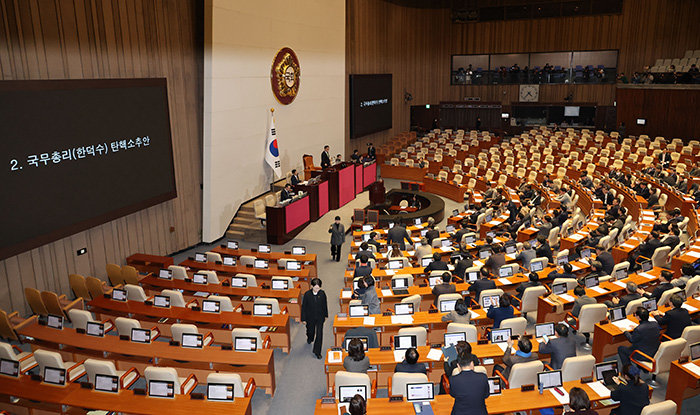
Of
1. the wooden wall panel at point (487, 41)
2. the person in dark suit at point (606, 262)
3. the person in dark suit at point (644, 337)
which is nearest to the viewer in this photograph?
the person in dark suit at point (644, 337)

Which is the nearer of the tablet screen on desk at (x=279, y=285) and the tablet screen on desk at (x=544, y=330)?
the tablet screen on desk at (x=544, y=330)

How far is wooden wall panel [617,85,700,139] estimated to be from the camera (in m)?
26.1

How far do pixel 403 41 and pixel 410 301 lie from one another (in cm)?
2488

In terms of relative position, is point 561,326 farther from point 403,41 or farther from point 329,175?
point 403,41

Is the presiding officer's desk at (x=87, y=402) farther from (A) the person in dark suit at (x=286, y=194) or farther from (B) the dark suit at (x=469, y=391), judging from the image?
(A) the person in dark suit at (x=286, y=194)

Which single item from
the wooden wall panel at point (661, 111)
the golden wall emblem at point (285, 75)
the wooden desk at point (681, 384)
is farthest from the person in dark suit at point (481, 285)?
the wooden wall panel at point (661, 111)

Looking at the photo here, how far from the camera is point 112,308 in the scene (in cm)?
996

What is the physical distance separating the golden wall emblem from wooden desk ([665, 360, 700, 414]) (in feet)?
49.6

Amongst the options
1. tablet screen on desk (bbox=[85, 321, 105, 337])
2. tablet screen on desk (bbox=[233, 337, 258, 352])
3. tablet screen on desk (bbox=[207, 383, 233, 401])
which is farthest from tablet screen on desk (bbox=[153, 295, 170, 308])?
tablet screen on desk (bbox=[207, 383, 233, 401])

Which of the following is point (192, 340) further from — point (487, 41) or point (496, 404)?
point (487, 41)

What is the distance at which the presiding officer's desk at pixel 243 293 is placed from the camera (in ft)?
34.6

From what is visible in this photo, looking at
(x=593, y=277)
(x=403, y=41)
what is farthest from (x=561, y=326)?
(x=403, y=41)

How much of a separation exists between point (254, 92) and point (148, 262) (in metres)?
7.22

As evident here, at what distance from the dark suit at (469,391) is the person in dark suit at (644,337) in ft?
10.5
